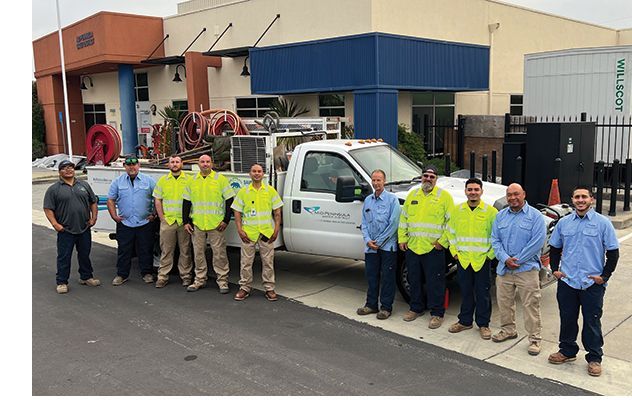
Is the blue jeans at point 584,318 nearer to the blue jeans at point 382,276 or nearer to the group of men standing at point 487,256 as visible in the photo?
the group of men standing at point 487,256

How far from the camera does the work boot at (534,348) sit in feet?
19.6

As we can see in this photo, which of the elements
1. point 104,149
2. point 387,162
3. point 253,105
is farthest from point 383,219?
point 253,105

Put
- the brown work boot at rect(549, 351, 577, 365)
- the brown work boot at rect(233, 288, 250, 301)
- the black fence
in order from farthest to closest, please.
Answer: the black fence
the brown work boot at rect(233, 288, 250, 301)
the brown work boot at rect(549, 351, 577, 365)

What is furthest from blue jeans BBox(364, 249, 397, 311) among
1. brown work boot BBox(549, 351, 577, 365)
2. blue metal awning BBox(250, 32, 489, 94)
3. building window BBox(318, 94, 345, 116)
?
building window BBox(318, 94, 345, 116)

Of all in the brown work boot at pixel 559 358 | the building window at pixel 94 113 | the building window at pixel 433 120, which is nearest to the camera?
the brown work boot at pixel 559 358

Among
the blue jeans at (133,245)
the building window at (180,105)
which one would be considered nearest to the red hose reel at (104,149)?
the blue jeans at (133,245)

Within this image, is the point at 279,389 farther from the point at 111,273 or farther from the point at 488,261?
the point at 111,273

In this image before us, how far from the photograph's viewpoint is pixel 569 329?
5723 millimetres

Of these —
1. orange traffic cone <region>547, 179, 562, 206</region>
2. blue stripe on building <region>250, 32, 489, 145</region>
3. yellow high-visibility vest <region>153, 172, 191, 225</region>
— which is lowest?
orange traffic cone <region>547, 179, 562, 206</region>

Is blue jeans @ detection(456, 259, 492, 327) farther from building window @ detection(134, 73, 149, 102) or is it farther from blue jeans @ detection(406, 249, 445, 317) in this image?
building window @ detection(134, 73, 149, 102)

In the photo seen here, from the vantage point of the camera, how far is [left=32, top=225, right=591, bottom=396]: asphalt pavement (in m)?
5.33

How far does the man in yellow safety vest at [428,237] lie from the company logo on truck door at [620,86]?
10.1 m

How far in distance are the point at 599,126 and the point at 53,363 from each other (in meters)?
13.2

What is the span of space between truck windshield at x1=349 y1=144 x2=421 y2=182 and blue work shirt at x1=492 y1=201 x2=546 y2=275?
224cm
